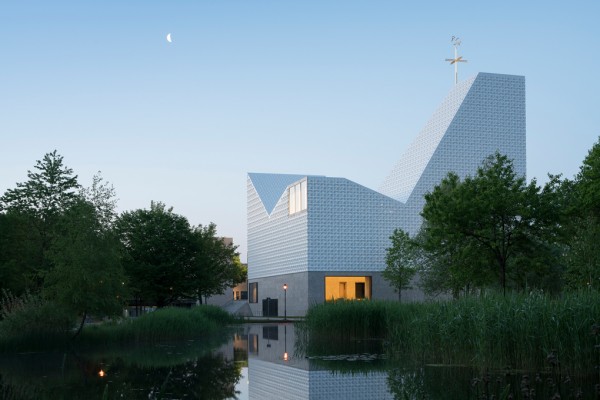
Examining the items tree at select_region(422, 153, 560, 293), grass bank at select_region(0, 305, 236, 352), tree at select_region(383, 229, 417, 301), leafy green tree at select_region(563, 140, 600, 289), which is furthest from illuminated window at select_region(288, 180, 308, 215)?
tree at select_region(422, 153, 560, 293)

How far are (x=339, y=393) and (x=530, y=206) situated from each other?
1548cm

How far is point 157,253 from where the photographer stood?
55094 mm

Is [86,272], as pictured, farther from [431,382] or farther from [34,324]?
[431,382]

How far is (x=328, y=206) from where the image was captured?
6372cm

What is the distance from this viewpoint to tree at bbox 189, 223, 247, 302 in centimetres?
5647

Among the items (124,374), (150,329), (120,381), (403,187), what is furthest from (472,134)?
(120,381)

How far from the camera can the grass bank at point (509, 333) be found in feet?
42.1

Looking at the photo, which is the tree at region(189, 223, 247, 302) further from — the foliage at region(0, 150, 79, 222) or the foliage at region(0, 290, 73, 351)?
the foliage at region(0, 290, 73, 351)

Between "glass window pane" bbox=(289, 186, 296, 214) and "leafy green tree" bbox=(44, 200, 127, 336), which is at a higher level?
"glass window pane" bbox=(289, 186, 296, 214)

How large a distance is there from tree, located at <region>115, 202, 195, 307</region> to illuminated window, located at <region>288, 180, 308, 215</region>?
1220 cm

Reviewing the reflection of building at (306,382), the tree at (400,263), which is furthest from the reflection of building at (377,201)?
the reflection of building at (306,382)

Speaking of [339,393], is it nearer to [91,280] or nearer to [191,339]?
[91,280]

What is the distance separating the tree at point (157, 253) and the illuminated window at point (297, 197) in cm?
1220

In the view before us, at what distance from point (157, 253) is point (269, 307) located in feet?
77.4
